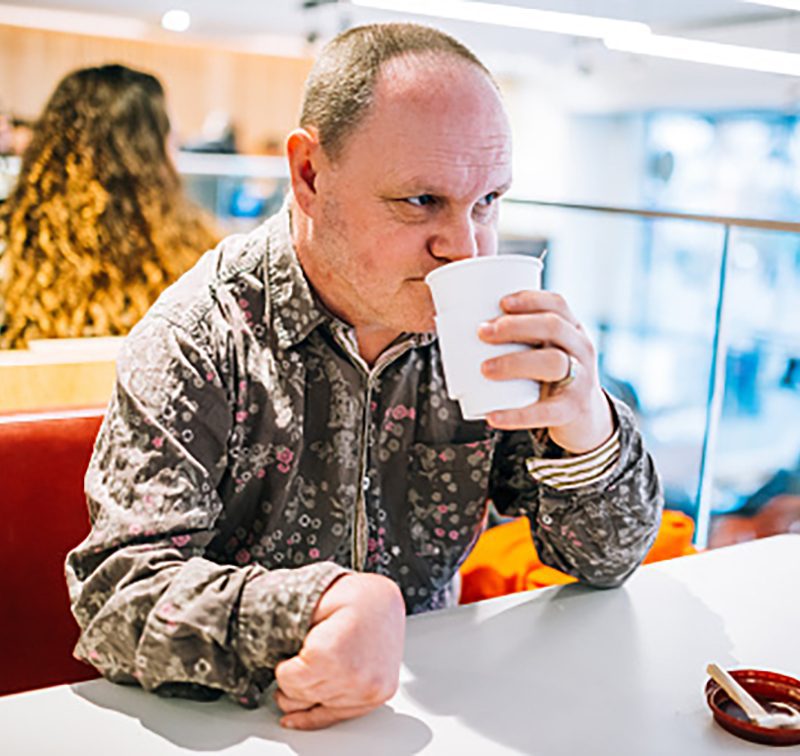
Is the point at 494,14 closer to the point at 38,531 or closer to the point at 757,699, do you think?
the point at 38,531

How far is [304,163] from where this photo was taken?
1.11 meters

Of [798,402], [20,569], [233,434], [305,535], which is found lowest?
[798,402]

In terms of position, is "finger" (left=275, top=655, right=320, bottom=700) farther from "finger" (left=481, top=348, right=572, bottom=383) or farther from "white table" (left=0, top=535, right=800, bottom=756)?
"finger" (left=481, top=348, right=572, bottom=383)

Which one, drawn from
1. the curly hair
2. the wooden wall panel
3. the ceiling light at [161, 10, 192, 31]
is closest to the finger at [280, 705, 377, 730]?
→ the curly hair

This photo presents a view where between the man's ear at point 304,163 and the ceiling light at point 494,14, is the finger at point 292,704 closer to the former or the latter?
the man's ear at point 304,163

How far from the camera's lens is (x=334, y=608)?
0.84m

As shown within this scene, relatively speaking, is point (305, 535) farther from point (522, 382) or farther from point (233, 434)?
point (522, 382)

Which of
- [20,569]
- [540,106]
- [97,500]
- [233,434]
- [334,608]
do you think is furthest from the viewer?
[540,106]

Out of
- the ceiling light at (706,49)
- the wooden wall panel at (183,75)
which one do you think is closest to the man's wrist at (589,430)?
the ceiling light at (706,49)

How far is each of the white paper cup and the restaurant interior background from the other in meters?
3.18

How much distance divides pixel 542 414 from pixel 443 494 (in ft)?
0.95

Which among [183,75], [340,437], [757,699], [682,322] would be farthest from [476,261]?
[682,322]

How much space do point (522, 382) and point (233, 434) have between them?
346 millimetres

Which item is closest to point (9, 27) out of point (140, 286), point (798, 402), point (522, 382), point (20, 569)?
point (140, 286)
